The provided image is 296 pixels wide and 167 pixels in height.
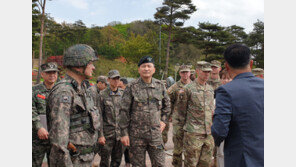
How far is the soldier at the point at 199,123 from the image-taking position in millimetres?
4445

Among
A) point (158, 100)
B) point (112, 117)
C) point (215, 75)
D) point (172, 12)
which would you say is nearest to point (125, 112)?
point (158, 100)

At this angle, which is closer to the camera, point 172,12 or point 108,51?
point 172,12

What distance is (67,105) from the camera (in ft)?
7.91

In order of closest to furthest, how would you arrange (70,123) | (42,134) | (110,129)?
(70,123), (42,134), (110,129)

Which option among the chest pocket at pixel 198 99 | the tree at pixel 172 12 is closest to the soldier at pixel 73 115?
the chest pocket at pixel 198 99

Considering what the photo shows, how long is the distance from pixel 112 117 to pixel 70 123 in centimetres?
255

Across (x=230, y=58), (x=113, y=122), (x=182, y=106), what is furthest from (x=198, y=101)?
(x=230, y=58)

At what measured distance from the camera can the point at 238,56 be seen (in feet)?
7.56

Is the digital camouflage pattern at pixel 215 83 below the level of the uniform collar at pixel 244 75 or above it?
below

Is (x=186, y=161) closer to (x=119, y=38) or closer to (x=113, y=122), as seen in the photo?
(x=113, y=122)

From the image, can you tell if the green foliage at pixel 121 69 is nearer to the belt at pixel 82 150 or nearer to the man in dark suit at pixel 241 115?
the belt at pixel 82 150

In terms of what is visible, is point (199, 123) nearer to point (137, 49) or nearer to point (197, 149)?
point (197, 149)

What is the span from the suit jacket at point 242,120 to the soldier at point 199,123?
2.16 m

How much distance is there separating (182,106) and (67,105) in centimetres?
326
